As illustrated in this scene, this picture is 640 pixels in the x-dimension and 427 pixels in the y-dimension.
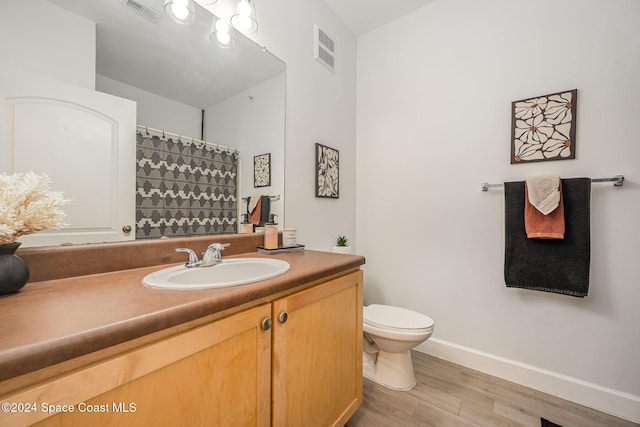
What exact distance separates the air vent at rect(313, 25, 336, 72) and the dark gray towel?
1559 mm

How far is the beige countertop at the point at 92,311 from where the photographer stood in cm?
43

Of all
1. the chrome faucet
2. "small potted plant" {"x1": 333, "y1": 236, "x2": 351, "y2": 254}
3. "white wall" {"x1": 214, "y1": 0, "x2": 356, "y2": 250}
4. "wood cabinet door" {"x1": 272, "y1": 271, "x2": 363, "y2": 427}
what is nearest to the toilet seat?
"wood cabinet door" {"x1": 272, "y1": 271, "x2": 363, "y2": 427}

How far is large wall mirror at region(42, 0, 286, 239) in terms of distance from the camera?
1.00m

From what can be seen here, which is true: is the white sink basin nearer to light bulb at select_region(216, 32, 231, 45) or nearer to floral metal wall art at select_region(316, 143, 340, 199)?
floral metal wall art at select_region(316, 143, 340, 199)

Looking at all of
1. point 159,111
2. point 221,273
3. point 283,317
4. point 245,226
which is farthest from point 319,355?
point 159,111

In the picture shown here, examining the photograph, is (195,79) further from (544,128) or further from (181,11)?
(544,128)

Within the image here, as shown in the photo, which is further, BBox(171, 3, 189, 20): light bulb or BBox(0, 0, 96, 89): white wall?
BBox(171, 3, 189, 20): light bulb

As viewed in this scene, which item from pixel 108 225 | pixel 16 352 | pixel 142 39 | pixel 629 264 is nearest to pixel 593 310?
pixel 629 264

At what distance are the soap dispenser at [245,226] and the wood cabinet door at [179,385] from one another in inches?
29.2

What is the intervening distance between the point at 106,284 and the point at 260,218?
0.84m

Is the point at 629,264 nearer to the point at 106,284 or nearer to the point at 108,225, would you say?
the point at 106,284

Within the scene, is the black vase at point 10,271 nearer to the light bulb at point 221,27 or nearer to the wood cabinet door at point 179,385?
the wood cabinet door at point 179,385

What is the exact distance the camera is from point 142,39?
3.58 feet

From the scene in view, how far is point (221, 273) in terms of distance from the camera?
1114 millimetres
